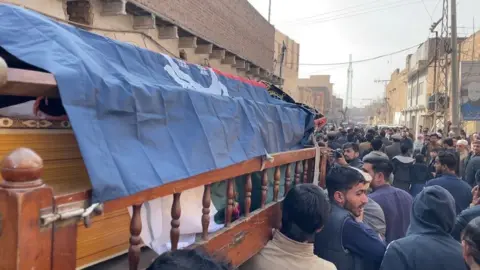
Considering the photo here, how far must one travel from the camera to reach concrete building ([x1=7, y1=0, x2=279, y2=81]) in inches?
271

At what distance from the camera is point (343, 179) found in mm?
2990

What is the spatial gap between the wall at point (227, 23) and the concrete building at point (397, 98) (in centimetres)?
2597

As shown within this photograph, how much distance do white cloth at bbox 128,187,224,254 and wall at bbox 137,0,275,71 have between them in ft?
19.3

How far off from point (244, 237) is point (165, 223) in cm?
54

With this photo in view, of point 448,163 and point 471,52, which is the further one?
point 471,52

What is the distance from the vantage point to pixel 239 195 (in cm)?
302

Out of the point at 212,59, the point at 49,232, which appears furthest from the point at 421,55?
the point at 49,232

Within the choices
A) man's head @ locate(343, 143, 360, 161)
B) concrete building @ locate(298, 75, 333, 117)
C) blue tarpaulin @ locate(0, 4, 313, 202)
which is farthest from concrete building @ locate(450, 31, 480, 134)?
concrete building @ locate(298, 75, 333, 117)

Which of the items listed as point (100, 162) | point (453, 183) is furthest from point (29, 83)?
point (453, 183)

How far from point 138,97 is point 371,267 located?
1.89m

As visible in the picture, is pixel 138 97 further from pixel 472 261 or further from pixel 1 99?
pixel 472 261

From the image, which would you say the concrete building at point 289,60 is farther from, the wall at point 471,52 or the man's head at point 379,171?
the man's head at point 379,171

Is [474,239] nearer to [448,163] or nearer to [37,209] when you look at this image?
[37,209]

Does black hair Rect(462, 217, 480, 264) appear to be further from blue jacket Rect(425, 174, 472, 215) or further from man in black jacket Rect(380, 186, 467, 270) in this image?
blue jacket Rect(425, 174, 472, 215)
